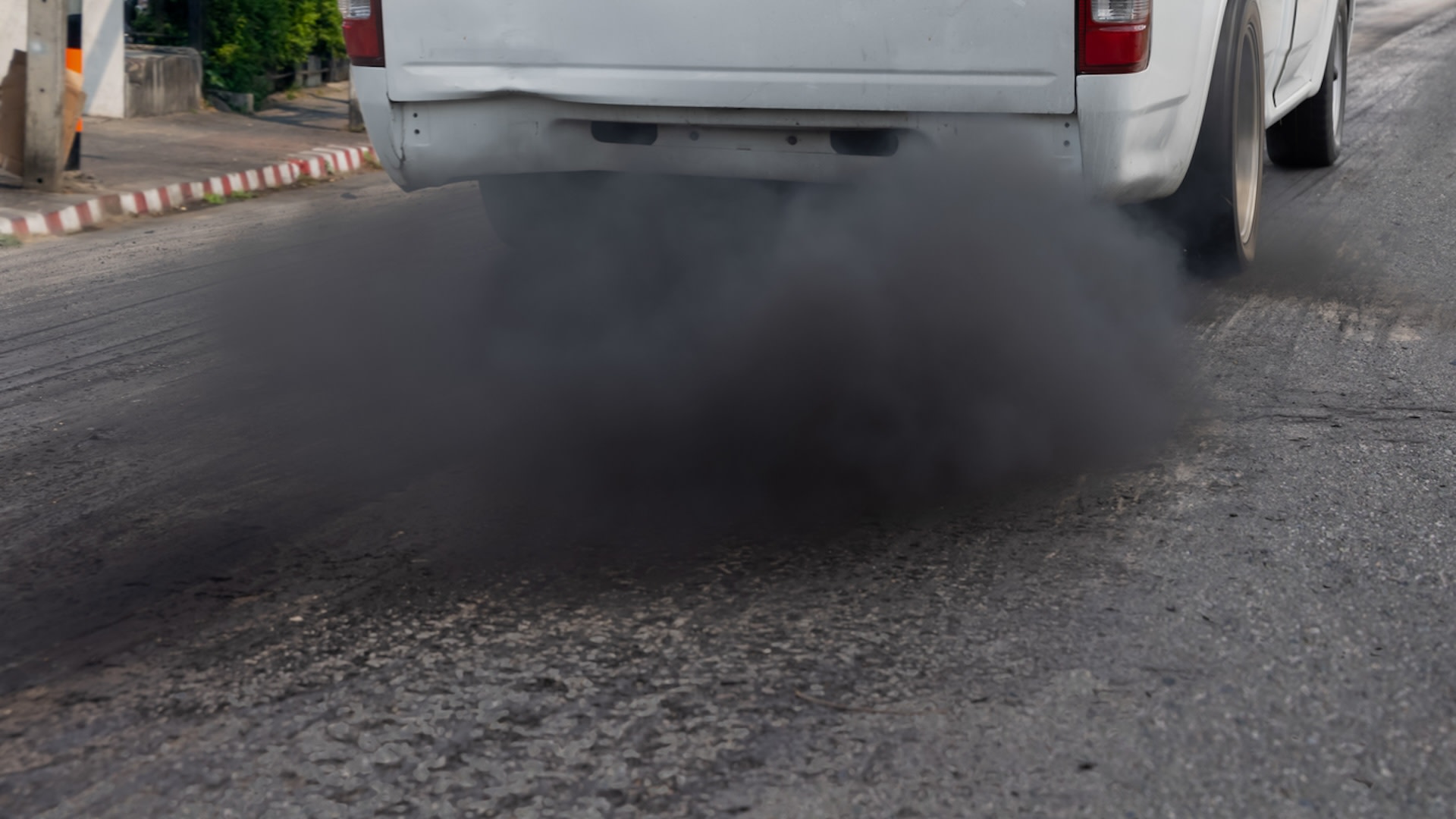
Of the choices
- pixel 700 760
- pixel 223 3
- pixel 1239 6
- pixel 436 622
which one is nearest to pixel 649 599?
pixel 436 622

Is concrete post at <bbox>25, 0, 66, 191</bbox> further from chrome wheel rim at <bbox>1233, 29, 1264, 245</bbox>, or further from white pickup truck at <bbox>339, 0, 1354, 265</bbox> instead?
chrome wheel rim at <bbox>1233, 29, 1264, 245</bbox>

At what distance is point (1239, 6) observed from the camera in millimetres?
5070

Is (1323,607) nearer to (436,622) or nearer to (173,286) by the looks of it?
(436,622)

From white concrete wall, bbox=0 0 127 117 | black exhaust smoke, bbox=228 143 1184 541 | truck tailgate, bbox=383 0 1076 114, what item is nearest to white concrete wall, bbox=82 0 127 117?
white concrete wall, bbox=0 0 127 117

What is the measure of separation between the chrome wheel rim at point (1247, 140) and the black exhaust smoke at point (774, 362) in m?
0.64

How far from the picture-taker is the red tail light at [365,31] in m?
4.37

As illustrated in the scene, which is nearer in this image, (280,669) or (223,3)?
(280,669)

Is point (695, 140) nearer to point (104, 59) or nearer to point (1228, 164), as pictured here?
point (1228, 164)

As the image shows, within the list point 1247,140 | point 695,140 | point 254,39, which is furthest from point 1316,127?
point 254,39

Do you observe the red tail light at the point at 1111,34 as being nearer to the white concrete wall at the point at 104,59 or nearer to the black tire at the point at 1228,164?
the black tire at the point at 1228,164

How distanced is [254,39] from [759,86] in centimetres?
1136

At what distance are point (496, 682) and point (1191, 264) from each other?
13.2ft

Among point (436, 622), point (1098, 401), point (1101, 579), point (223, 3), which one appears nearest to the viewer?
point (436, 622)

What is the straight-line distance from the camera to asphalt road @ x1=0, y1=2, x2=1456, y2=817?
2.17m
